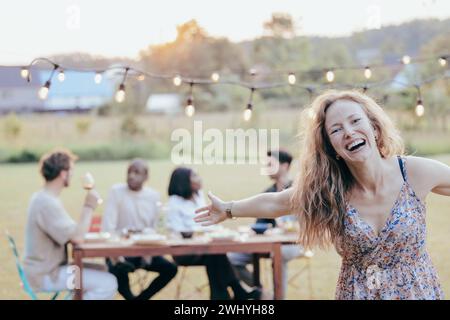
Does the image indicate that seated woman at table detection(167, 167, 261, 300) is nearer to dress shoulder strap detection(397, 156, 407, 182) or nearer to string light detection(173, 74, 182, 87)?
string light detection(173, 74, 182, 87)

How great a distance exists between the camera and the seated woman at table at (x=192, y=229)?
5.42 meters

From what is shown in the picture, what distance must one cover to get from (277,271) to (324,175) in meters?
2.65

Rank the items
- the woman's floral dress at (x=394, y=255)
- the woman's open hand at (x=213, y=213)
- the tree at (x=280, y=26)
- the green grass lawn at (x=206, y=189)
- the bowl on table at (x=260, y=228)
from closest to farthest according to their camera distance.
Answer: the woman's floral dress at (x=394, y=255), the woman's open hand at (x=213, y=213), the bowl on table at (x=260, y=228), the green grass lawn at (x=206, y=189), the tree at (x=280, y=26)

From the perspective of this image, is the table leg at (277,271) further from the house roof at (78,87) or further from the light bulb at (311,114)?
the house roof at (78,87)

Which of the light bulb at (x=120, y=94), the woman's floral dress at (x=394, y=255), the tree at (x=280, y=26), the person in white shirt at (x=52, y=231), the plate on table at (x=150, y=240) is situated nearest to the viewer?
the woman's floral dress at (x=394, y=255)

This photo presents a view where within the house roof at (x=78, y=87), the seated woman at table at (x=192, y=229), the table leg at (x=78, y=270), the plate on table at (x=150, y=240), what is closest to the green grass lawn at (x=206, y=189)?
the seated woman at table at (x=192, y=229)

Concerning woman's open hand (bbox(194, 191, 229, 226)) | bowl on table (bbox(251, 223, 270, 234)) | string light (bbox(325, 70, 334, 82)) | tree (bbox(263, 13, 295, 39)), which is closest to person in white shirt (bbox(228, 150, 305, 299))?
bowl on table (bbox(251, 223, 270, 234))

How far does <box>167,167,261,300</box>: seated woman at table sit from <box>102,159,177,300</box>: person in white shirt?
15 cm

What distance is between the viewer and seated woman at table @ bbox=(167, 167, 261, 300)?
542 centimetres

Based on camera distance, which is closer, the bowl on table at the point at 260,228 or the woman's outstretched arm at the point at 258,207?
the woman's outstretched arm at the point at 258,207

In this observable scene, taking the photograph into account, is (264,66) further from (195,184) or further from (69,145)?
(195,184)

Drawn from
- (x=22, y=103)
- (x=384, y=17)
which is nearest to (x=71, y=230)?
(x=384, y=17)

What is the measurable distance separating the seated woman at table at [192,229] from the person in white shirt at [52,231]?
79 cm

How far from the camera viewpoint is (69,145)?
18.6 metres
